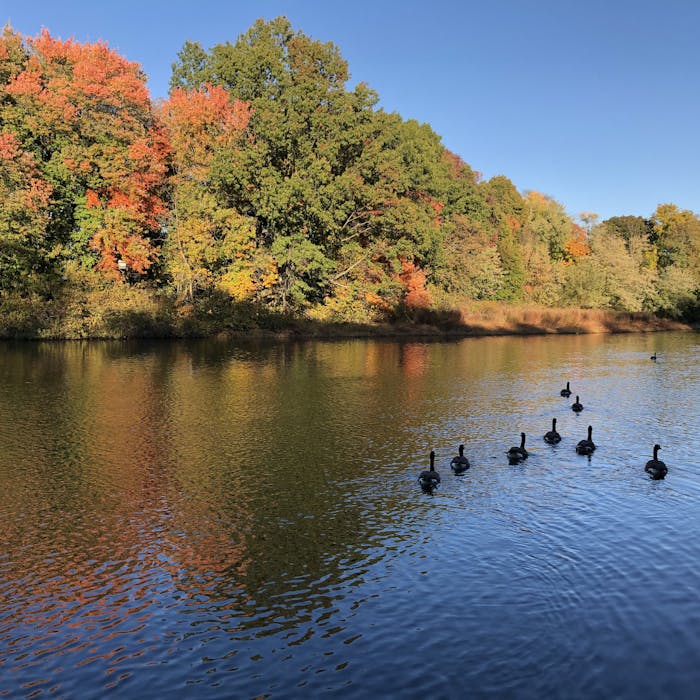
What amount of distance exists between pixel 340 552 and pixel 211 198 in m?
59.9

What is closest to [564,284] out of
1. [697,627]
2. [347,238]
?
[347,238]

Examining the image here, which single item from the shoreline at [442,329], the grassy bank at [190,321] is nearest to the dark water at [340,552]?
the grassy bank at [190,321]

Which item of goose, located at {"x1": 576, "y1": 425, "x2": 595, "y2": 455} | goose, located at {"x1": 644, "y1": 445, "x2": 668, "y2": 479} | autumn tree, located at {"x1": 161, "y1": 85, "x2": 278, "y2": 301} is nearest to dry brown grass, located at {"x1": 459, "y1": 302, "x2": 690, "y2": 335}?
autumn tree, located at {"x1": 161, "y1": 85, "x2": 278, "y2": 301}

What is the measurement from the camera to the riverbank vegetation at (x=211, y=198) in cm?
6391

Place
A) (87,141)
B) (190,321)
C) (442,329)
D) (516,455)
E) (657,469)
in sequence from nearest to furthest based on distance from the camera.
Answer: (657,469), (516,455), (87,141), (190,321), (442,329)

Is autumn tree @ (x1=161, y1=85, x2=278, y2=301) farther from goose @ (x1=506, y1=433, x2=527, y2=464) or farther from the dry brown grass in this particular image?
goose @ (x1=506, y1=433, x2=527, y2=464)

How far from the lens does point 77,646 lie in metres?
11.5

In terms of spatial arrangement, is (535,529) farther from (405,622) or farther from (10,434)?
(10,434)

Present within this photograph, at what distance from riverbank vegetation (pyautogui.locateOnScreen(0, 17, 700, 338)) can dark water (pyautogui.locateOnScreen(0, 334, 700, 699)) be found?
3662cm

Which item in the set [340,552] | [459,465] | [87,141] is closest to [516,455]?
[459,465]

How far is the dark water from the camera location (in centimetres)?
1088

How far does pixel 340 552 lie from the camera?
15.6m

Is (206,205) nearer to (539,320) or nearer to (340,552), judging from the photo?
(539,320)

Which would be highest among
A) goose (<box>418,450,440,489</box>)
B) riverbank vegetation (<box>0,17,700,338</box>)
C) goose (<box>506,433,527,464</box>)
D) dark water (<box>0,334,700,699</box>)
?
riverbank vegetation (<box>0,17,700,338</box>)
